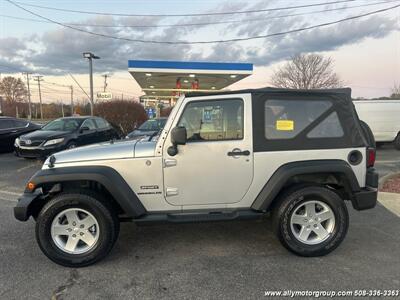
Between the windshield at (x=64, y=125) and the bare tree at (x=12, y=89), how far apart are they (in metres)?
78.1

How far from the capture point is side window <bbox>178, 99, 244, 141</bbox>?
3658 millimetres

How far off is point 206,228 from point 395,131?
37.7ft

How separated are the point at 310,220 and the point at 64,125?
30.2ft

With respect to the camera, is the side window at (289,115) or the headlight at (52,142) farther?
the headlight at (52,142)

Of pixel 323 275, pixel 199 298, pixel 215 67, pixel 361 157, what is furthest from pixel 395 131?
pixel 199 298

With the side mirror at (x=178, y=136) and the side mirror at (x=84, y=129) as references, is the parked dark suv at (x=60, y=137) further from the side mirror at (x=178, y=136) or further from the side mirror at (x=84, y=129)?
the side mirror at (x=178, y=136)

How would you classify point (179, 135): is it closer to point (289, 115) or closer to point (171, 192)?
point (171, 192)

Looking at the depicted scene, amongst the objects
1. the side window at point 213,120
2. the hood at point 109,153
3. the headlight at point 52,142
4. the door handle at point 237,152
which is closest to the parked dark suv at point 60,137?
the headlight at point 52,142

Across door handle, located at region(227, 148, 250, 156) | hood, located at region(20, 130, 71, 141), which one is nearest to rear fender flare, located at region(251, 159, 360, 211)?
door handle, located at region(227, 148, 250, 156)

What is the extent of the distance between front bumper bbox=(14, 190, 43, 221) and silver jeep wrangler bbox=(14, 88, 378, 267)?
13 mm

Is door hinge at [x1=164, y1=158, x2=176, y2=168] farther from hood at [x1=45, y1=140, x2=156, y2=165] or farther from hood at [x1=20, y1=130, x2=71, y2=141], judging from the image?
hood at [x1=20, y1=130, x2=71, y2=141]

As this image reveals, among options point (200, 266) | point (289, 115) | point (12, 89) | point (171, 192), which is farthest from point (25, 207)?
point (12, 89)

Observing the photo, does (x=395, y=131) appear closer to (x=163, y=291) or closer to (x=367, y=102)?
(x=367, y=102)

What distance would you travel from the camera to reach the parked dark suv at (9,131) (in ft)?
39.5
